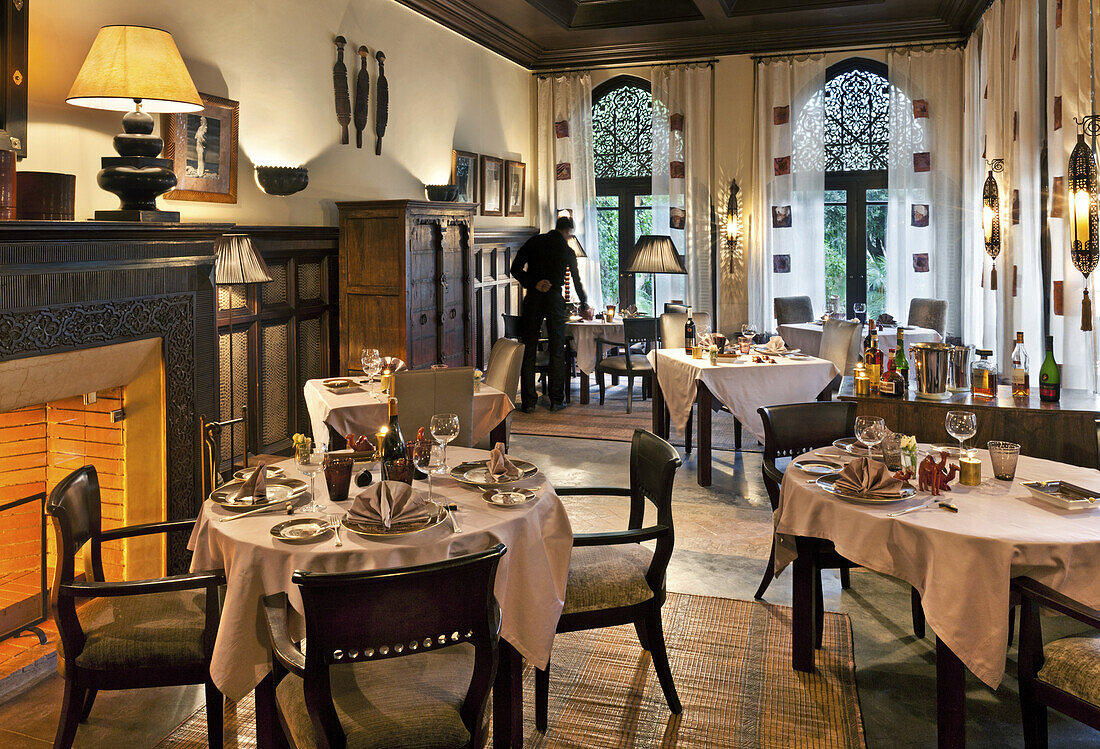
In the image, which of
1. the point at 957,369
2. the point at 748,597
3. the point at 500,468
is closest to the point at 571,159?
the point at 957,369

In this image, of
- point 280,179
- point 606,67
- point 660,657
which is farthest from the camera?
point 606,67

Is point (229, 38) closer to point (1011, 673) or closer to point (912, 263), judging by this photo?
point (1011, 673)

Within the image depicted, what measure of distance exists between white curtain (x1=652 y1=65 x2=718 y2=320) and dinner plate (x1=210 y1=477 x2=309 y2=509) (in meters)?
7.61

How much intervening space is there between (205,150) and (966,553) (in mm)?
4722

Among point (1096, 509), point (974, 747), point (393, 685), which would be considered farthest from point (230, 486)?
point (1096, 509)

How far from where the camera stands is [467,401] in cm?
466

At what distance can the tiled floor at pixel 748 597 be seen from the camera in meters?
2.87

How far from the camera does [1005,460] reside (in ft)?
9.91

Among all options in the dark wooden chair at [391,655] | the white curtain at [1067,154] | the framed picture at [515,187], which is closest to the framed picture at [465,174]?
the framed picture at [515,187]

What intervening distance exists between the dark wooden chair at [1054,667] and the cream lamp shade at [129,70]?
12.2 feet

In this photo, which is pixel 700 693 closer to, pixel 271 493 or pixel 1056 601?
pixel 1056 601

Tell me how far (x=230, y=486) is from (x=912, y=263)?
8.43 meters

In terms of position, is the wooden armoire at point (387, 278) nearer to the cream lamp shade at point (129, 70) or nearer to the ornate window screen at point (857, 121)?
the cream lamp shade at point (129, 70)

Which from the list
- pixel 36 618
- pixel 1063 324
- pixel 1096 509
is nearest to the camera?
pixel 1096 509
